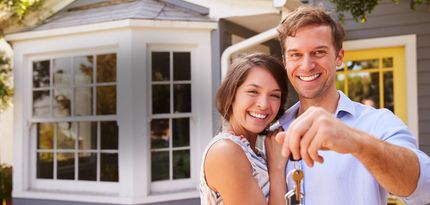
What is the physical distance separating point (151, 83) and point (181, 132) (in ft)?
2.01

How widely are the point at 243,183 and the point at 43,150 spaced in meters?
4.38

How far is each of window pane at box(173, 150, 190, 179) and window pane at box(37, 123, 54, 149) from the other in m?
1.54

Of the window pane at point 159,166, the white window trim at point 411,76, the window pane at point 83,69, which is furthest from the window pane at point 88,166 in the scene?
the white window trim at point 411,76

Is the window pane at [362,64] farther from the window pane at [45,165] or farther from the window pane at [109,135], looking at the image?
the window pane at [45,165]

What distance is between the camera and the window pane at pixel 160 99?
15.5 ft

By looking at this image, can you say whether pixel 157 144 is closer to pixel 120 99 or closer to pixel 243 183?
pixel 120 99

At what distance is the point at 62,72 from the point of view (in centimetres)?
511

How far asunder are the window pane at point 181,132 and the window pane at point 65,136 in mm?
1216

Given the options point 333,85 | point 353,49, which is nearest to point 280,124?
point 333,85

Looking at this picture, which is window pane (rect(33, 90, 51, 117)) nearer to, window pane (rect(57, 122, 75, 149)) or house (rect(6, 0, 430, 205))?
house (rect(6, 0, 430, 205))

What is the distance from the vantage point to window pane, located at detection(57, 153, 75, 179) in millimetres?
5059

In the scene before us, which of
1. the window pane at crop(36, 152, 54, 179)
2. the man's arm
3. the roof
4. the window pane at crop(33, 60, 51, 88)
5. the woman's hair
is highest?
the roof

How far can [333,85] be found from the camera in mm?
1513

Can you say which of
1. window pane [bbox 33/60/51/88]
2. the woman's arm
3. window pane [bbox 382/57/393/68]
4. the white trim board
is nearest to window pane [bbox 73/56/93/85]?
the white trim board
